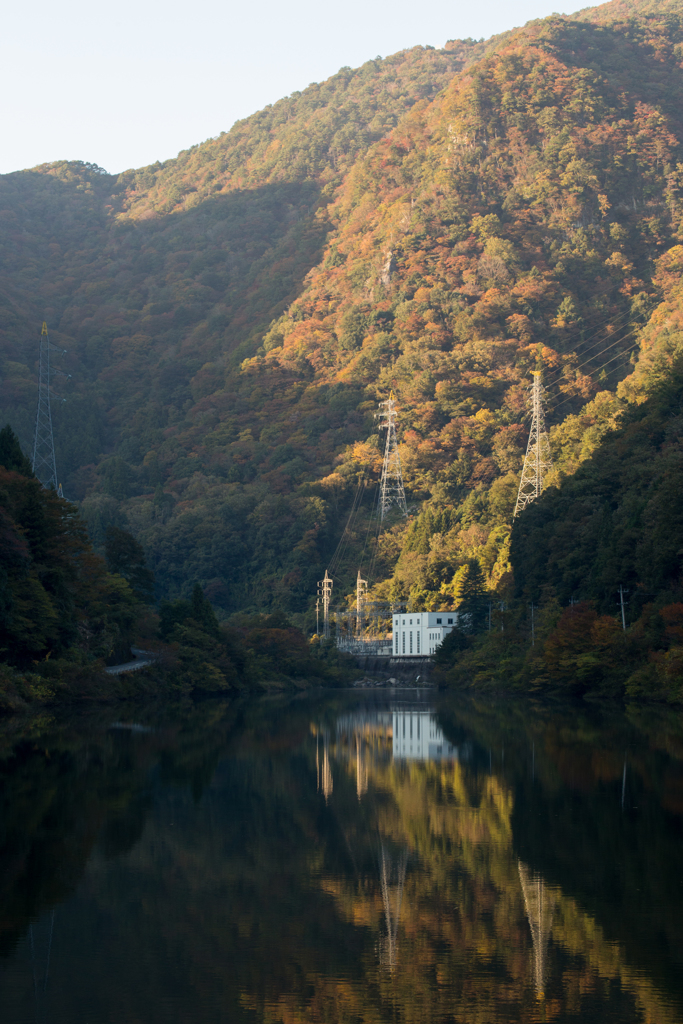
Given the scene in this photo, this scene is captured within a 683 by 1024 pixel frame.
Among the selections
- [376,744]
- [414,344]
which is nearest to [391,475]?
[414,344]

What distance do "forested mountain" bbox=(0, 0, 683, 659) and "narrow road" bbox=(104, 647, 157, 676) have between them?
40.2 m

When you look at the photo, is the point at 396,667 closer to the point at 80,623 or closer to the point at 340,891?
the point at 80,623

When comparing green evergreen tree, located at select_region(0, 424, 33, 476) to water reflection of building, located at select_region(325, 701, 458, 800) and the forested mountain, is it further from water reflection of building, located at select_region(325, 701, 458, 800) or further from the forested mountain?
the forested mountain

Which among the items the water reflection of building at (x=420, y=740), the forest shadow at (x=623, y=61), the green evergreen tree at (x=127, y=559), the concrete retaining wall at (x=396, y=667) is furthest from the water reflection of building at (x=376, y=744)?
the forest shadow at (x=623, y=61)

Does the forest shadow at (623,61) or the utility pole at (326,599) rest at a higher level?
the forest shadow at (623,61)

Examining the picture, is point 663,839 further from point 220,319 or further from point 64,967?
point 220,319

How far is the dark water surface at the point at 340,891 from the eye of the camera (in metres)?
7.91

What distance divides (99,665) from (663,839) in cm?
3147

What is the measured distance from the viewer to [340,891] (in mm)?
10844

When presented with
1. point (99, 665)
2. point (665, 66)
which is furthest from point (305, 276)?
point (99, 665)

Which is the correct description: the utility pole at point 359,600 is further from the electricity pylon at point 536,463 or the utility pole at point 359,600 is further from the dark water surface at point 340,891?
the dark water surface at point 340,891

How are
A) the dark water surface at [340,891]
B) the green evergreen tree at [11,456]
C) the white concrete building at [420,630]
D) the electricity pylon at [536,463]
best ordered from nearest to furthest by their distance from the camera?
the dark water surface at [340,891], the green evergreen tree at [11,456], the electricity pylon at [536,463], the white concrete building at [420,630]

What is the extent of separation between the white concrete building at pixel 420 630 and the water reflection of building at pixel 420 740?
190ft

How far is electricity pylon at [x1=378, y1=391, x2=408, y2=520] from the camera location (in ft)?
402
